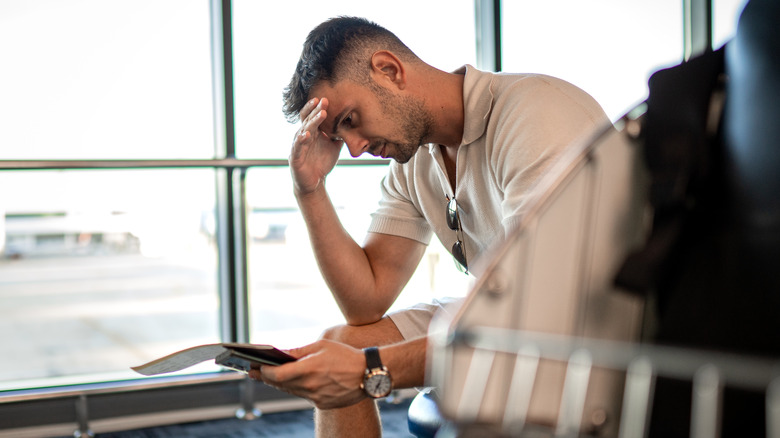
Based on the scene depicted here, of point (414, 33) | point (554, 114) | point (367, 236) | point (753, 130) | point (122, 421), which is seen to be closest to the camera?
point (753, 130)

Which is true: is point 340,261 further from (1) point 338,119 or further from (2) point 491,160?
(2) point 491,160

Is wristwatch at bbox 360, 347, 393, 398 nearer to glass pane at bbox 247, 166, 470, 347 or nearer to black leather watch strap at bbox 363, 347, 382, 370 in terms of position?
black leather watch strap at bbox 363, 347, 382, 370

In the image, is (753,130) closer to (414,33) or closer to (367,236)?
(367,236)

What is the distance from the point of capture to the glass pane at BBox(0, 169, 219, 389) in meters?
2.07

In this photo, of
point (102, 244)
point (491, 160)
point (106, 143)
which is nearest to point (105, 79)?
point (106, 143)

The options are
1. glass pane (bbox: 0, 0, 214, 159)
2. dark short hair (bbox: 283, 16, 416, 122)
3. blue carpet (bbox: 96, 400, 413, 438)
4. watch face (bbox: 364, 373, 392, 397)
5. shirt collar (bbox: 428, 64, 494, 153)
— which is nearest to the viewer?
watch face (bbox: 364, 373, 392, 397)

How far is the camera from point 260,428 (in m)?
2.10

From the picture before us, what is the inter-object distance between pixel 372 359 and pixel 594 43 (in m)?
2.20

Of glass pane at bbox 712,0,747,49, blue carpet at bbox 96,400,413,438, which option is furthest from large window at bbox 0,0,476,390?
glass pane at bbox 712,0,747,49

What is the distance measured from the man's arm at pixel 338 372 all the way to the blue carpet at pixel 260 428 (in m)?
1.01

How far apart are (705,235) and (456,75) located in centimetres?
102

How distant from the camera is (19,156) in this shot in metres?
2.13

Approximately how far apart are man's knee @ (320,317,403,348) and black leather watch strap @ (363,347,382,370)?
34 cm

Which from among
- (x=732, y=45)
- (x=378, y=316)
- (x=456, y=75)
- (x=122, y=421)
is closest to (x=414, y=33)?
(x=456, y=75)
